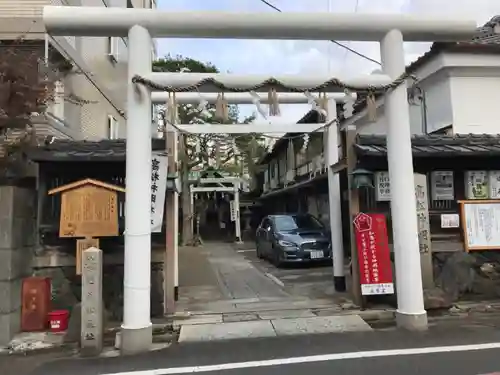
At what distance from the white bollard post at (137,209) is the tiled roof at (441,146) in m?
4.34

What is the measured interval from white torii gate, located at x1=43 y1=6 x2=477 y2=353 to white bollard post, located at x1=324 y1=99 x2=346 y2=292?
2.83 m

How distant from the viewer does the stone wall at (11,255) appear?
7.20 meters

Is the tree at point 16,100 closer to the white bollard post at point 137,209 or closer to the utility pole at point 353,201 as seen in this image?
the white bollard post at point 137,209

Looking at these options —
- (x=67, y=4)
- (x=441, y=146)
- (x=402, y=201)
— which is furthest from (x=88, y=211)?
(x=441, y=146)

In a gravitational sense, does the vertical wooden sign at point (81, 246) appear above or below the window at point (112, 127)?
below

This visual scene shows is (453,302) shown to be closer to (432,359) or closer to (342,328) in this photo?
(342,328)

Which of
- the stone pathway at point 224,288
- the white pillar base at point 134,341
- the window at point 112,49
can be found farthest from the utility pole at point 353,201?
the window at point 112,49

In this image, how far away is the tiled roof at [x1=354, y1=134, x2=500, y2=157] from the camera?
9000 mm

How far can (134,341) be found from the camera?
22.1 feet

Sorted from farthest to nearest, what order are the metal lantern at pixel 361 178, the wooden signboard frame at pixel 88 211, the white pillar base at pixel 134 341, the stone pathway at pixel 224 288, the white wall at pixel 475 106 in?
the white wall at pixel 475 106
the stone pathway at pixel 224 288
the metal lantern at pixel 361 178
the wooden signboard frame at pixel 88 211
the white pillar base at pixel 134 341

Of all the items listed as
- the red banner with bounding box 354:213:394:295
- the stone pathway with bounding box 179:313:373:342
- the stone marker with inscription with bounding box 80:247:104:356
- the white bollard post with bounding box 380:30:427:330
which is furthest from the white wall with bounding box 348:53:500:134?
the stone marker with inscription with bounding box 80:247:104:356

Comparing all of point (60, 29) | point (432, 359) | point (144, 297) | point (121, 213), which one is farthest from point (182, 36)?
point (432, 359)

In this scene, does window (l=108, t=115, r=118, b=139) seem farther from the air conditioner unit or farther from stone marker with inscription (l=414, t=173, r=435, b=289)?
stone marker with inscription (l=414, t=173, r=435, b=289)

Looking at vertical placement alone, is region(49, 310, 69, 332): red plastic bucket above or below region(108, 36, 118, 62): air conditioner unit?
below
